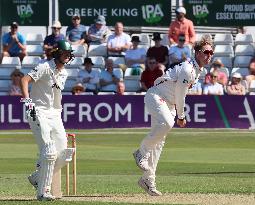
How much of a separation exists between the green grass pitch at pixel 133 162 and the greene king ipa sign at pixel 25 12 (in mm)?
4460

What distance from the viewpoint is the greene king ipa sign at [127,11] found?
1056 inches

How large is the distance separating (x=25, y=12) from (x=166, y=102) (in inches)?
642

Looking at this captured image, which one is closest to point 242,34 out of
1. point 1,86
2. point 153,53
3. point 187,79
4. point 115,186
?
point 153,53

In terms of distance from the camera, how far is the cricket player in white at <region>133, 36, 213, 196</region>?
442 inches

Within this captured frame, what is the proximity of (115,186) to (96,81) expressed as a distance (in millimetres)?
12066

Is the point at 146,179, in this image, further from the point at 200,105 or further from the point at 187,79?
the point at 200,105

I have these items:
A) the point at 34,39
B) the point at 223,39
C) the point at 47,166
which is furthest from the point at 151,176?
the point at 34,39

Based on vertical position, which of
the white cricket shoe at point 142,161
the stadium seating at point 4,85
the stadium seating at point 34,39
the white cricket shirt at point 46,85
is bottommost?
the stadium seating at point 4,85

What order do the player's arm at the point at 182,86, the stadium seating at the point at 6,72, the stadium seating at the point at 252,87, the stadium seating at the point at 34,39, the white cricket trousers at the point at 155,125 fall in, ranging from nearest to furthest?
the player's arm at the point at 182,86 < the white cricket trousers at the point at 155,125 < the stadium seating at the point at 252,87 < the stadium seating at the point at 6,72 < the stadium seating at the point at 34,39

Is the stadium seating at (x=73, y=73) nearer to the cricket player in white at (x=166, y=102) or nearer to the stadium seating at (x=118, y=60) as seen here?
the stadium seating at (x=118, y=60)

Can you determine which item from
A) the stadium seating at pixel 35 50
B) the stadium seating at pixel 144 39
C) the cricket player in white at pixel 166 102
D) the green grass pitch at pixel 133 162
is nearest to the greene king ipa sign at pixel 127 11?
the stadium seating at pixel 144 39

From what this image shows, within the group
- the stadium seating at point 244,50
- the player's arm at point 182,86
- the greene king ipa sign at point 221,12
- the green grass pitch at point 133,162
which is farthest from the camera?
the greene king ipa sign at point 221,12

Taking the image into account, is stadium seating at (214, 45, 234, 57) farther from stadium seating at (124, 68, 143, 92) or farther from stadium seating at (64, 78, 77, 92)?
stadium seating at (64, 78, 77, 92)

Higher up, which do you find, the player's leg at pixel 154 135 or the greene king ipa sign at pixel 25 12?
the greene king ipa sign at pixel 25 12
